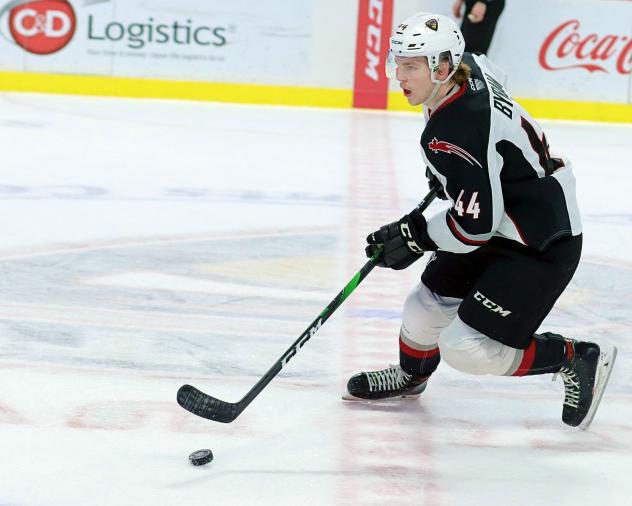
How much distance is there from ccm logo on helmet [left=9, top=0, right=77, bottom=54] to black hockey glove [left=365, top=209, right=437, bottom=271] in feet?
22.8

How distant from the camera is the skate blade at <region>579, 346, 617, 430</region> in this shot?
2355 mm

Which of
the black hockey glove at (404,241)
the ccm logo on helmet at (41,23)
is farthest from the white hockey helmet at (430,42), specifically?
the ccm logo on helmet at (41,23)

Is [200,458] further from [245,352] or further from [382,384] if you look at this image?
[245,352]

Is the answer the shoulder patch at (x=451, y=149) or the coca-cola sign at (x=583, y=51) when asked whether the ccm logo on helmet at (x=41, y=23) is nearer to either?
the coca-cola sign at (x=583, y=51)

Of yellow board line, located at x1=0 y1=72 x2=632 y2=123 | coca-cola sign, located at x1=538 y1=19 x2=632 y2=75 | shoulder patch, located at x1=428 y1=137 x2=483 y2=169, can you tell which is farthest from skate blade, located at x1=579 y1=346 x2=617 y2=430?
coca-cola sign, located at x1=538 y1=19 x2=632 y2=75

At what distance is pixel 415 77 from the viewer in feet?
7.17

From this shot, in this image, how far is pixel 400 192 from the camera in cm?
534

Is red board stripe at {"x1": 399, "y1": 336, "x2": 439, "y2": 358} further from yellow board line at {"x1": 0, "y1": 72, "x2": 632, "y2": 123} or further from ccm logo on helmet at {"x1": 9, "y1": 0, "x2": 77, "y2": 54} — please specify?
ccm logo on helmet at {"x1": 9, "y1": 0, "x2": 77, "y2": 54}

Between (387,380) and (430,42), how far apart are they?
2.52ft

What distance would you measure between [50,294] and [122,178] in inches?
84.7

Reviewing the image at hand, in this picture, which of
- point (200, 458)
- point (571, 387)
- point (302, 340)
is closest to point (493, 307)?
point (571, 387)

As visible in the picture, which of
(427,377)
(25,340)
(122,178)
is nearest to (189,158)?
(122,178)

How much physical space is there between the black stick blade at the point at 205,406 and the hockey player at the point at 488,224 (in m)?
0.44

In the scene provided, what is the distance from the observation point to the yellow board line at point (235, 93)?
8.78 m
